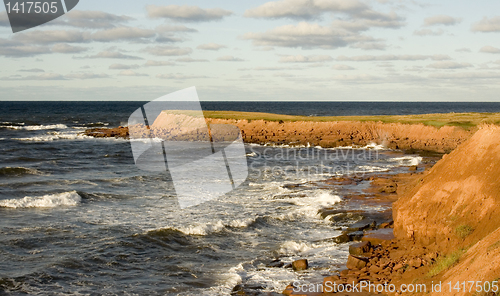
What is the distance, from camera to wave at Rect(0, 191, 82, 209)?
21906mm

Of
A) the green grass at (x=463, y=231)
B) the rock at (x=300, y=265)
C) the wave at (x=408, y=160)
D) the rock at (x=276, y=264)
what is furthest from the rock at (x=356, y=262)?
the wave at (x=408, y=160)

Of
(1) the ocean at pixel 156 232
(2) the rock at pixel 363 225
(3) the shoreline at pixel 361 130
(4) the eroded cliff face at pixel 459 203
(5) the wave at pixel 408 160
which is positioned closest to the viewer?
(4) the eroded cliff face at pixel 459 203

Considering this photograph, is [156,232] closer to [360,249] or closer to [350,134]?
[360,249]

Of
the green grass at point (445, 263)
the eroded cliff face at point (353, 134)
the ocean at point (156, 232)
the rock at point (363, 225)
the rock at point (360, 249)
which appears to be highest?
the eroded cliff face at point (353, 134)

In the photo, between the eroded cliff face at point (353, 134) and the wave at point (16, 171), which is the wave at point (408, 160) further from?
the wave at point (16, 171)

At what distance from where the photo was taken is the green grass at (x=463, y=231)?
12.1 m

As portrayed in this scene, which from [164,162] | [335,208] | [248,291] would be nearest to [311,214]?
[335,208]

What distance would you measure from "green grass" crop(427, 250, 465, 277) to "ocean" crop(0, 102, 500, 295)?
3.03 m

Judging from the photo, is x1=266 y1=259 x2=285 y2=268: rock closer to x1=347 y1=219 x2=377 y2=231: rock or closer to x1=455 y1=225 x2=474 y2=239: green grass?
x1=347 y1=219 x2=377 y2=231: rock

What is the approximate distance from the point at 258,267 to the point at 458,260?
19.6 feet

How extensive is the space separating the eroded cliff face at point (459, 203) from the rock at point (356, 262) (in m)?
2.18

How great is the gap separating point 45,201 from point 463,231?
1965cm

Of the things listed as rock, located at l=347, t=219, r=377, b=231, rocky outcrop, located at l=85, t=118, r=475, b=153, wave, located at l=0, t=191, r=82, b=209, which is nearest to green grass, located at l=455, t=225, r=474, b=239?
rock, located at l=347, t=219, r=377, b=231

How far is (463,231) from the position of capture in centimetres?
1217
